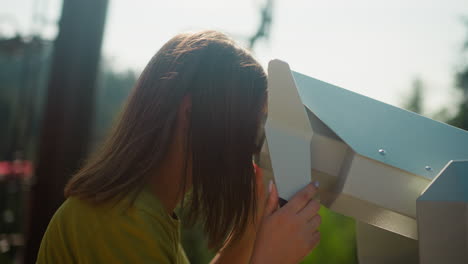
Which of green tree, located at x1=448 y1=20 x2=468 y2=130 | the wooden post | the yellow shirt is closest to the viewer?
the yellow shirt

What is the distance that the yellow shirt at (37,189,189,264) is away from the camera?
2.41 feet

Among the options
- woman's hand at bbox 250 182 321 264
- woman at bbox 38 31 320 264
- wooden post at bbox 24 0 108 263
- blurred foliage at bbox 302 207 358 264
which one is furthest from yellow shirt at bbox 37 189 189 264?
wooden post at bbox 24 0 108 263

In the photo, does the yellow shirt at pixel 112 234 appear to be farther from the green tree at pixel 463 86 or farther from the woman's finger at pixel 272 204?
the green tree at pixel 463 86

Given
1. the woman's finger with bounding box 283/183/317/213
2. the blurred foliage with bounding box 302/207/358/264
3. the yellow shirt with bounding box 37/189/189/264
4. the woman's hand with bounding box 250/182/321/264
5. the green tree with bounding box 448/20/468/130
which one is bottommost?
the blurred foliage with bounding box 302/207/358/264

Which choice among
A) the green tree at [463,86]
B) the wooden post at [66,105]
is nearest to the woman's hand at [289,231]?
the green tree at [463,86]

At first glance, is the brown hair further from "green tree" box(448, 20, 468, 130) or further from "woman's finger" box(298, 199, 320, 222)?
"green tree" box(448, 20, 468, 130)

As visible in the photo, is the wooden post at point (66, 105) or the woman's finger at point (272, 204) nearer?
the woman's finger at point (272, 204)

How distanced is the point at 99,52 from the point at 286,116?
159 centimetres

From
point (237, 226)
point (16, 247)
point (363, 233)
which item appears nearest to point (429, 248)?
point (363, 233)

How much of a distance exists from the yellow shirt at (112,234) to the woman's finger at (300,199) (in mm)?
228

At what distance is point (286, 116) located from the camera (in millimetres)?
781

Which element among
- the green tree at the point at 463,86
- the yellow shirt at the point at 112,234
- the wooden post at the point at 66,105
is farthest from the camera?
the wooden post at the point at 66,105

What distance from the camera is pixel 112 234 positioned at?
2.44ft

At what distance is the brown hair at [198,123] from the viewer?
0.83 m
